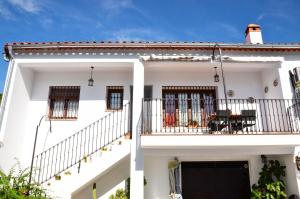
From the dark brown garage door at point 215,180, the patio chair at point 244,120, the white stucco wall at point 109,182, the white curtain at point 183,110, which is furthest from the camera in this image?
the white curtain at point 183,110

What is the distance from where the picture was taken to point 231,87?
10867 mm

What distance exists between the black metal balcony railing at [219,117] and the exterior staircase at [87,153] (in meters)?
1.25

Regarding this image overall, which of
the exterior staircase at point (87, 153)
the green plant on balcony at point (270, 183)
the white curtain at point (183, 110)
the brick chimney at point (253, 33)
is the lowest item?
the green plant on balcony at point (270, 183)

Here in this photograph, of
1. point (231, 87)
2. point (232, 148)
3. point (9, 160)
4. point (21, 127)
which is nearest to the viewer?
A: point (232, 148)

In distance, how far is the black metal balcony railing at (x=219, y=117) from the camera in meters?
8.84

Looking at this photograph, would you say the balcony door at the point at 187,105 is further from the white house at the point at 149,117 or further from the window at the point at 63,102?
the window at the point at 63,102

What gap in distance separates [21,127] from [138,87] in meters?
4.98

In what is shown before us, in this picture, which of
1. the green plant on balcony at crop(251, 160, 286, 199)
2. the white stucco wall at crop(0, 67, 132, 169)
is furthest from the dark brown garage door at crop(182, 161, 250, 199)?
the white stucco wall at crop(0, 67, 132, 169)

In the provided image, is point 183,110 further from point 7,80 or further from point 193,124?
point 7,80

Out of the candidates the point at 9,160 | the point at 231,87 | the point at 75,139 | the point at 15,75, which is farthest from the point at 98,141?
the point at 231,87

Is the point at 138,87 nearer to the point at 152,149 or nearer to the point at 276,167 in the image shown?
the point at 152,149

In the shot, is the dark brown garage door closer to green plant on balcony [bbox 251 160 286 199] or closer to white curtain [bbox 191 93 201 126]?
green plant on balcony [bbox 251 160 286 199]

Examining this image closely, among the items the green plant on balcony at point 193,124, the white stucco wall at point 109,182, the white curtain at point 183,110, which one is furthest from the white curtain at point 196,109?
the white stucco wall at point 109,182

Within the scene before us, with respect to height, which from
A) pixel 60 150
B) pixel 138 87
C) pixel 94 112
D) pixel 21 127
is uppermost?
pixel 138 87
